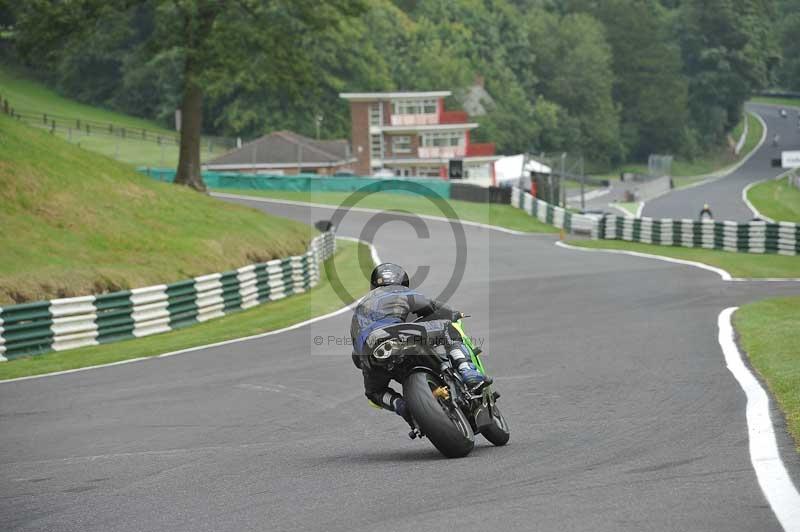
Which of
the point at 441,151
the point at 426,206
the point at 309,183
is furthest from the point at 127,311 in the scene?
the point at 441,151

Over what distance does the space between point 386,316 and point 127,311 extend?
1259 cm

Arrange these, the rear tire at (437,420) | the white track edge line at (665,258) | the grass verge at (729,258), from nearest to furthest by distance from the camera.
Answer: the rear tire at (437,420) → the white track edge line at (665,258) → the grass verge at (729,258)

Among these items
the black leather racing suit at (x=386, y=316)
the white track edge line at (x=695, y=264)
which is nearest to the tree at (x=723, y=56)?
the white track edge line at (x=695, y=264)

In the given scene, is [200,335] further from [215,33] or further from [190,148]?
[190,148]

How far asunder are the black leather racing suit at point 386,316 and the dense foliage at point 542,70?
98369 mm

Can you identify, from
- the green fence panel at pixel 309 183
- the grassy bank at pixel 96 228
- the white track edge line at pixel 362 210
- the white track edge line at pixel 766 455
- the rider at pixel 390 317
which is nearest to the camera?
the white track edge line at pixel 766 455

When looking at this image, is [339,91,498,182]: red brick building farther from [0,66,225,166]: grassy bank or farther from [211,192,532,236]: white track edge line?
[211,192,532,236]: white track edge line

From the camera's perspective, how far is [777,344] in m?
15.4

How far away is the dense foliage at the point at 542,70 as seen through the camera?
4500 inches

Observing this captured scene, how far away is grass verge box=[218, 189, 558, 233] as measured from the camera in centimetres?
5631

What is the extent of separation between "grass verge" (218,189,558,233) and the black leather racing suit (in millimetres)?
43812

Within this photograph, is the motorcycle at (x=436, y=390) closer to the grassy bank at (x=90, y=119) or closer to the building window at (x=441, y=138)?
the grassy bank at (x=90, y=119)

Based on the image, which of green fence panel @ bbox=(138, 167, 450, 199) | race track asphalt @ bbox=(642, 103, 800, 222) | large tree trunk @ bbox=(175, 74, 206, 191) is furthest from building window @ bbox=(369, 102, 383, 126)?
large tree trunk @ bbox=(175, 74, 206, 191)

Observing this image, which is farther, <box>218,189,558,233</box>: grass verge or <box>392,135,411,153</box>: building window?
<box>392,135,411,153</box>: building window
